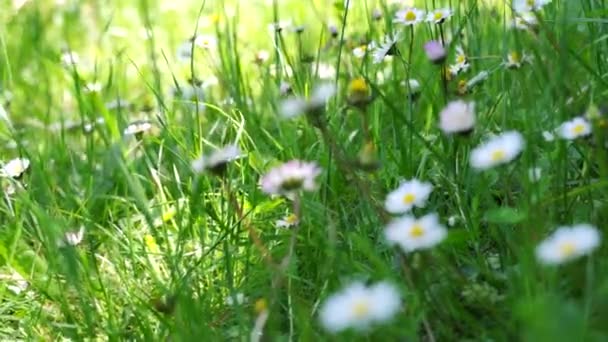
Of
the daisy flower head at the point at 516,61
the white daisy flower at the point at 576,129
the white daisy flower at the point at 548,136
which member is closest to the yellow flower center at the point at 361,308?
the white daisy flower at the point at 576,129

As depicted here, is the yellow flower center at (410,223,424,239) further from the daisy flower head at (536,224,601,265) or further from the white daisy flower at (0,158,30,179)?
the white daisy flower at (0,158,30,179)

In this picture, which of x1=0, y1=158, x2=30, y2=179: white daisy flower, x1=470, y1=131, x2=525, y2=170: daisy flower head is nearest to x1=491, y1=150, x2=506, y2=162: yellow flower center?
x1=470, y1=131, x2=525, y2=170: daisy flower head

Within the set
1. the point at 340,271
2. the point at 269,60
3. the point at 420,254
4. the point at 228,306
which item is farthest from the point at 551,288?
the point at 269,60

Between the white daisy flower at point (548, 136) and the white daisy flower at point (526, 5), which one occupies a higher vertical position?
the white daisy flower at point (526, 5)

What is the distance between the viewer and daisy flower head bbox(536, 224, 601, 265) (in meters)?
0.81

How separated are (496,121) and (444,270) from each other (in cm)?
59

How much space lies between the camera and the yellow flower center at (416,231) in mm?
923

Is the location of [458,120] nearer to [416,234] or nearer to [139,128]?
[416,234]

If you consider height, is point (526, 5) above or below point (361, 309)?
above

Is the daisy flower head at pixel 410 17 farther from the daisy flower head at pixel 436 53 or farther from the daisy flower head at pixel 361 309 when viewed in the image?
the daisy flower head at pixel 361 309

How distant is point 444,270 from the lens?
1.02 meters

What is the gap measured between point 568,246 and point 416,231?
160 millimetres

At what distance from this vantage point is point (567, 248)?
82 cm

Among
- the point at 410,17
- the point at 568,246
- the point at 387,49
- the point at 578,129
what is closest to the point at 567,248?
the point at 568,246
